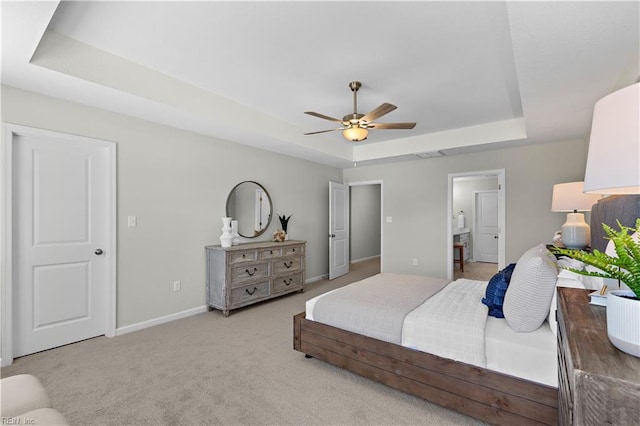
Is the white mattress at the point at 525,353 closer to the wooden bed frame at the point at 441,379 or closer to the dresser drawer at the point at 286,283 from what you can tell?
the wooden bed frame at the point at 441,379

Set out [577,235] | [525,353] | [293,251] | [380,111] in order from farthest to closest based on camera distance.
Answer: [293,251]
[577,235]
[380,111]
[525,353]

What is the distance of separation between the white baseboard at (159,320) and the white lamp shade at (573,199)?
4.24 metres

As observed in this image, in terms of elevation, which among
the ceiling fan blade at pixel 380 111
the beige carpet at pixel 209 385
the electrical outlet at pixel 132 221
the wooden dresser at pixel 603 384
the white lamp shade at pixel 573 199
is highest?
the ceiling fan blade at pixel 380 111

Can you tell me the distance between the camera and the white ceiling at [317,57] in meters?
1.89

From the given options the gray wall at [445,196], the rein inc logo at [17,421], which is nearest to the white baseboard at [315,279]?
the gray wall at [445,196]

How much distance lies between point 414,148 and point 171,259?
393cm

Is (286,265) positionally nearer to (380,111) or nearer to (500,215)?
(380,111)

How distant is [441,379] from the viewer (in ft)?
6.21

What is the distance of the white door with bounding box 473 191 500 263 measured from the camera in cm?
770

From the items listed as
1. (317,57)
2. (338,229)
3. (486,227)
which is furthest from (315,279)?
(486,227)

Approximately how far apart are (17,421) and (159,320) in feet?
8.32

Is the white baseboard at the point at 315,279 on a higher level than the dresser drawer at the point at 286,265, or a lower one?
lower

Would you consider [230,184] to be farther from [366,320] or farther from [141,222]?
[366,320]

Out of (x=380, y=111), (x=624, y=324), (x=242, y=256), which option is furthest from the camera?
(x=242, y=256)
